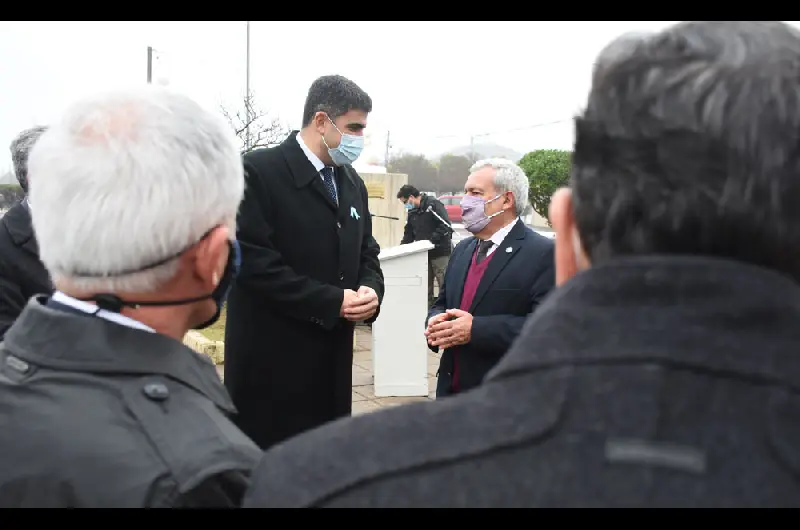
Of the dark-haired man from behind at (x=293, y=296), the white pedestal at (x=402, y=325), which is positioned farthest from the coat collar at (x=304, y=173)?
the white pedestal at (x=402, y=325)

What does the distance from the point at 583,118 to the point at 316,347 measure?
2.39 m

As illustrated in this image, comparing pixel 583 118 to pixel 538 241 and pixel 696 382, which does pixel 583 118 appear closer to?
pixel 696 382

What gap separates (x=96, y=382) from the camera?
3.82 ft

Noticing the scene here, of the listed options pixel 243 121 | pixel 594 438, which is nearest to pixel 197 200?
pixel 594 438

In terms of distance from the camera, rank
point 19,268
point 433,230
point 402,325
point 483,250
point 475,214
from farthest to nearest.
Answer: point 433,230, point 402,325, point 475,214, point 483,250, point 19,268

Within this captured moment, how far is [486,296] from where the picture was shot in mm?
3393

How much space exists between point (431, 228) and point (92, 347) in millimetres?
9314

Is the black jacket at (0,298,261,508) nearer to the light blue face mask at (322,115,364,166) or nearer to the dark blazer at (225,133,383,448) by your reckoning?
the dark blazer at (225,133,383,448)

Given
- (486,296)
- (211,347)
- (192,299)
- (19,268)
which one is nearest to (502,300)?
(486,296)

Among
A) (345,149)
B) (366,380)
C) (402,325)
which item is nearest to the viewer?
(345,149)

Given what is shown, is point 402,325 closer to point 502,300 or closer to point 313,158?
point 502,300

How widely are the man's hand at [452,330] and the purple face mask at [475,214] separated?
578 millimetres

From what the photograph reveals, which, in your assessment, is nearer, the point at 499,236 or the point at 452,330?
the point at 452,330

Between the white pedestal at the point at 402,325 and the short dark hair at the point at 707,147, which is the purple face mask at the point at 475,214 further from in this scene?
the short dark hair at the point at 707,147
